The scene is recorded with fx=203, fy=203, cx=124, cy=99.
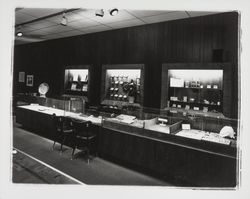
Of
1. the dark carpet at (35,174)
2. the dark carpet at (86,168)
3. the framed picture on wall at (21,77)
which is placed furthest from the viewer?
the framed picture on wall at (21,77)

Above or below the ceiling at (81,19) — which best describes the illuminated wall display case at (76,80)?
below

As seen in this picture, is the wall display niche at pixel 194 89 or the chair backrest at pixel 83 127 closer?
the chair backrest at pixel 83 127

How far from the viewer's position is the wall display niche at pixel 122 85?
5.55 metres

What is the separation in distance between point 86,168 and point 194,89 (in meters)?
2.96

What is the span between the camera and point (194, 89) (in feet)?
15.5

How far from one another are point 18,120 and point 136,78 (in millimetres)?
3931

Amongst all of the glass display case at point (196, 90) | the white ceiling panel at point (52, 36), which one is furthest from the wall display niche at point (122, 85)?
the white ceiling panel at point (52, 36)

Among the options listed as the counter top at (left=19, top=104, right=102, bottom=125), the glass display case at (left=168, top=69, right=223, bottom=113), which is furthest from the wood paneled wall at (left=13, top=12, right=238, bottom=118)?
the counter top at (left=19, top=104, right=102, bottom=125)

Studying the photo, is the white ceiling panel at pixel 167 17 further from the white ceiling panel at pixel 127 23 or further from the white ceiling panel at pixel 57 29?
the white ceiling panel at pixel 57 29

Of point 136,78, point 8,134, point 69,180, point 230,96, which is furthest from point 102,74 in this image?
point 8,134

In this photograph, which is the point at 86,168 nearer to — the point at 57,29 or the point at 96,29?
the point at 96,29

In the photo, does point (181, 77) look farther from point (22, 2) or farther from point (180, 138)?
A: point (22, 2)

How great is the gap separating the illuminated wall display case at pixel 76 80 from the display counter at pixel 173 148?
2458 mm

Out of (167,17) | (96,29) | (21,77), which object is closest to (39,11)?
(96,29)
